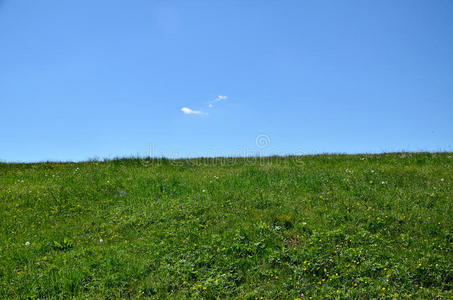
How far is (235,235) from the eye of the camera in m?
7.11

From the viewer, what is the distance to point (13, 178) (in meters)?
13.8

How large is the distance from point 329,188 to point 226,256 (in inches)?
187

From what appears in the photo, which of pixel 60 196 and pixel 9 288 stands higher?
pixel 60 196

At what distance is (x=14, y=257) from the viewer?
7281mm

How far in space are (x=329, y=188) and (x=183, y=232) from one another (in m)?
4.93

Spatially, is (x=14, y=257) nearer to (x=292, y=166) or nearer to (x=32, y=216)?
(x=32, y=216)

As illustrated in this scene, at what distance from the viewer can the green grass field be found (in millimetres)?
5918

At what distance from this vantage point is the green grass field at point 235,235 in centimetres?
592

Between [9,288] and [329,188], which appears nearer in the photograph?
[9,288]

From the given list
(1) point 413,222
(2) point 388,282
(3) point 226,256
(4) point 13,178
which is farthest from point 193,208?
(4) point 13,178

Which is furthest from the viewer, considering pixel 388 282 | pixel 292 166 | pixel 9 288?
pixel 292 166

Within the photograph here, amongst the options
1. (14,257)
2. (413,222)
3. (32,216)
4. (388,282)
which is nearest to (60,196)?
(32,216)

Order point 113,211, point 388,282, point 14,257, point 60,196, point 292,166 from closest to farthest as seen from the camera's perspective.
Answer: point 388,282 < point 14,257 < point 113,211 < point 60,196 < point 292,166

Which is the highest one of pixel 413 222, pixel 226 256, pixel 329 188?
pixel 329 188
